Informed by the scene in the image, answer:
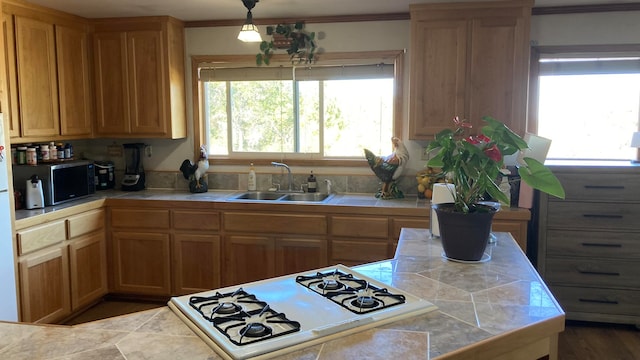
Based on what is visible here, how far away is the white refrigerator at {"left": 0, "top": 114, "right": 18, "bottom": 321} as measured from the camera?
9.65 feet

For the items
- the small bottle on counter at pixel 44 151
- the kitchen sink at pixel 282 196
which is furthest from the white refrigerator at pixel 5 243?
the kitchen sink at pixel 282 196

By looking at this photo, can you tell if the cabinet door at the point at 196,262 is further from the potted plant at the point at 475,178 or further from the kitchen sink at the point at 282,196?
the potted plant at the point at 475,178

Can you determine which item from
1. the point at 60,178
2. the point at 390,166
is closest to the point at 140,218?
the point at 60,178

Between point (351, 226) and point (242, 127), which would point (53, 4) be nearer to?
point (242, 127)

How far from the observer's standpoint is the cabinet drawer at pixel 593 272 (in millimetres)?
3506

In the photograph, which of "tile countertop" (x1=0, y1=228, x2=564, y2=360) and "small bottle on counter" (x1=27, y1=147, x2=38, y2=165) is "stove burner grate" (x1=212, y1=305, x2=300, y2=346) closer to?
"tile countertop" (x1=0, y1=228, x2=564, y2=360)

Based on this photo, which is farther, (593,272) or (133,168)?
A: (133,168)

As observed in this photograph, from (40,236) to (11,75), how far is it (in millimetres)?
1104

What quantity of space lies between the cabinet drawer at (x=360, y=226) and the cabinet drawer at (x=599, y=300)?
124 cm

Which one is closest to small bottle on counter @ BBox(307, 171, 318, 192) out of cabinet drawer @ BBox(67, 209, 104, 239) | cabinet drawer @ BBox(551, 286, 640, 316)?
cabinet drawer @ BBox(67, 209, 104, 239)

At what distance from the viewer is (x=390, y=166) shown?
393 cm

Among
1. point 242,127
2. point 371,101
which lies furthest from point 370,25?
point 242,127

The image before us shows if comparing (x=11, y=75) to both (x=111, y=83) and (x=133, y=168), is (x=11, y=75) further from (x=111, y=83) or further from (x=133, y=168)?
(x=133, y=168)

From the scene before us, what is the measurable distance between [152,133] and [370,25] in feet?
6.41
